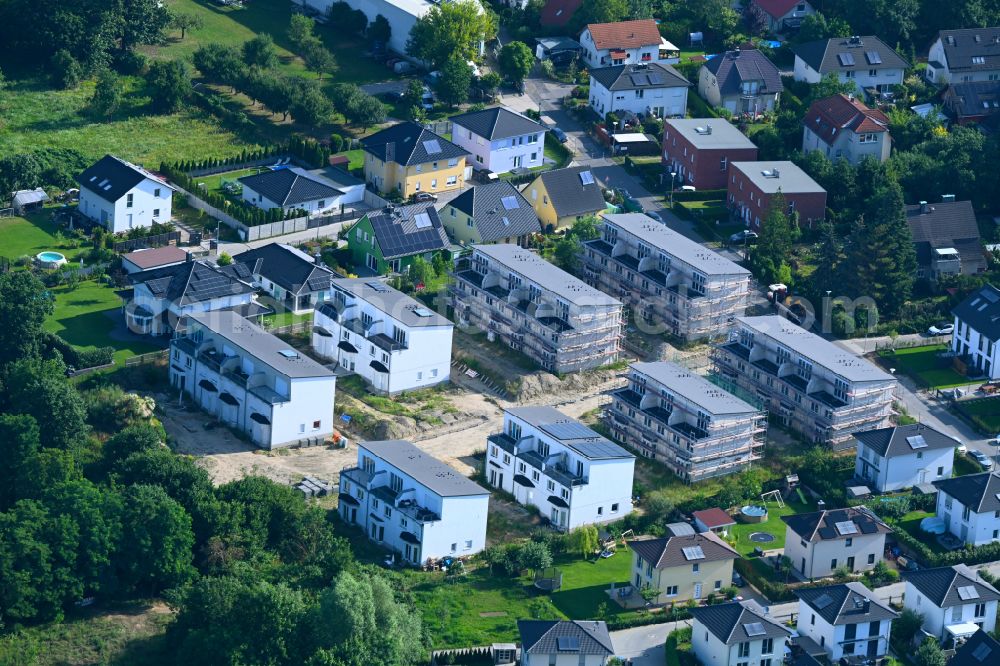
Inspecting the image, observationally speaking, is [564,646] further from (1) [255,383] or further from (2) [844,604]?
(1) [255,383]

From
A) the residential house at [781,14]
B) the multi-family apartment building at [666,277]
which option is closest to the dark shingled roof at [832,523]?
the multi-family apartment building at [666,277]

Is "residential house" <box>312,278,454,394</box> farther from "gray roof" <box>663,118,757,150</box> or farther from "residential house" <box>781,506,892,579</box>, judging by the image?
"gray roof" <box>663,118,757,150</box>

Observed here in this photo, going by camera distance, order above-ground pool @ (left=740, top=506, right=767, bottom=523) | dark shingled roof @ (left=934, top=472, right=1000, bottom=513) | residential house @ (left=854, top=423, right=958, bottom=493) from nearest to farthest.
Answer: dark shingled roof @ (left=934, top=472, right=1000, bottom=513), above-ground pool @ (left=740, top=506, right=767, bottom=523), residential house @ (left=854, top=423, right=958, bottom=493)

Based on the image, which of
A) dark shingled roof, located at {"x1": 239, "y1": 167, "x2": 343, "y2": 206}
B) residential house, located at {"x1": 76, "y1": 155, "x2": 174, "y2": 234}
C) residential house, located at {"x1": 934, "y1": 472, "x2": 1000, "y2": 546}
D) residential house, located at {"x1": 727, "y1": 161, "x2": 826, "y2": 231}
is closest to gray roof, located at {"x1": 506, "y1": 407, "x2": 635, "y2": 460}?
residential house, located at {"x1": 934, "y1": 472, "x2": 1000, "y2": 546}

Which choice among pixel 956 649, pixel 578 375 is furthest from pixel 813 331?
pixel 956 649

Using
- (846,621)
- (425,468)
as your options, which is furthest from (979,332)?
(425,468)

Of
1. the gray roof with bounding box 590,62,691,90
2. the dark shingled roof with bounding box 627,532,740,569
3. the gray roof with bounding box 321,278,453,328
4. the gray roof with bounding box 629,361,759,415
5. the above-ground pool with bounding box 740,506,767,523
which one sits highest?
the gray roof with bounding box 590,62,691,90

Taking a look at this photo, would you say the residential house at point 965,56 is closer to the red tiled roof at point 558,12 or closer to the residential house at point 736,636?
the red tiled roof at point 558,12
